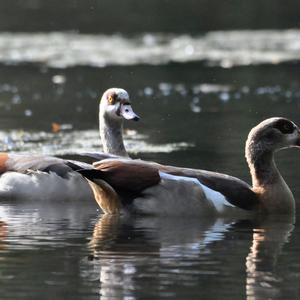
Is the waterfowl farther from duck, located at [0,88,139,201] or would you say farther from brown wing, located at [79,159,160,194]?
brown wing, located at [79,159,160,194]

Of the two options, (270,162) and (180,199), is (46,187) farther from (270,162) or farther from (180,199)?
(270,162)

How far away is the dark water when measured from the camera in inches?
398

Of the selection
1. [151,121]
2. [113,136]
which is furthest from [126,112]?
[151,121]

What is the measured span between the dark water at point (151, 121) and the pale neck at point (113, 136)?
965mm

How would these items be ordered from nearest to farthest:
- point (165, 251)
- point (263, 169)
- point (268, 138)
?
1. point (165, 251)
2. point (263, 169)
3. point (268, 138)

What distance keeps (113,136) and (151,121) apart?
5.64 meters

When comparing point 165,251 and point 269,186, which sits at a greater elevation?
point 269,186

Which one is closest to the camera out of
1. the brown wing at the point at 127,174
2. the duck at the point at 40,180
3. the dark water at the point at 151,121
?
the dark water at the point at 151,121

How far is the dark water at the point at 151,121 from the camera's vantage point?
33.2ft

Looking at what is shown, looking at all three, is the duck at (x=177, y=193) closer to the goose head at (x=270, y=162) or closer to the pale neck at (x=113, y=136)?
the goose head at (x=270, y=162)

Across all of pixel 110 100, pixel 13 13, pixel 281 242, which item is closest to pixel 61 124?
pixel 110 100

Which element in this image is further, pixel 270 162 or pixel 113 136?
pixel 113 136

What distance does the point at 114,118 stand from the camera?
50.9 feet

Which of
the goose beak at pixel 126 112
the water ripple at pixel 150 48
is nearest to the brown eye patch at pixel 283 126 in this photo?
the goose beak at pixel 126 112
